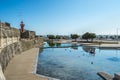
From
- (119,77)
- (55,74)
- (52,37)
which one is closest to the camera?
(119,77)

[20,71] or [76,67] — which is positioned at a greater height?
[20,71]

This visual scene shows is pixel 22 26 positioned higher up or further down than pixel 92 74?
higher up

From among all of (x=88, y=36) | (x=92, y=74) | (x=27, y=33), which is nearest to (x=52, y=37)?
(x=88, y=36)

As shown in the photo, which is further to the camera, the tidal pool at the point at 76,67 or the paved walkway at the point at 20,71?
the tidal pool at the point at 76,67

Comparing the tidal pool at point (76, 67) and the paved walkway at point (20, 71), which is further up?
the paved walkway at point (20, 71)

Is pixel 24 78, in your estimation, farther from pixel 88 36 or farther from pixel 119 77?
pixel 88 36

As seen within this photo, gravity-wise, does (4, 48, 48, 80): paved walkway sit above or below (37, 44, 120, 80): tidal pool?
above

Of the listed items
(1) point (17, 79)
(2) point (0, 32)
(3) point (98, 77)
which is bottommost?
(3) point (98, 77)

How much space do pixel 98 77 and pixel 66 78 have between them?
4076mm

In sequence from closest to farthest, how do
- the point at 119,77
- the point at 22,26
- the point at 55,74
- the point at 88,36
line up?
the point at 119,77 < the point at 55,74 < the point at 22,26 < the point at 88,36

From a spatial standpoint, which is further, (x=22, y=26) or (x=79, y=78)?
(x=22, y=26)

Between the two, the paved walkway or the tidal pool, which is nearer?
the paved walkway

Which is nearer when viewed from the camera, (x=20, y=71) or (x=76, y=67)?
(x=20, y=71)

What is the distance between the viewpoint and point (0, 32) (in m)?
15.9
